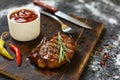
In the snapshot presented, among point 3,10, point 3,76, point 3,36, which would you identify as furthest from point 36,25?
point 3,10

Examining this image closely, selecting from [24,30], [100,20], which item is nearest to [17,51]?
[24,30]

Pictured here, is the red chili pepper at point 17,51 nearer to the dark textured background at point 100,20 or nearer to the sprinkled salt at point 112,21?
the dark textured background at point 100,20

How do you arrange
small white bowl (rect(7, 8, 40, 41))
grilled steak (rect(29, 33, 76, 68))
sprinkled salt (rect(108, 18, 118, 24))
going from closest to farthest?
1. grilled steak (rect(29, 33, 76, 68))
2. small white bowl (rect(7, 8, 40, 41))
3. sprinkled salt (rect(108, 18, 118, 24))

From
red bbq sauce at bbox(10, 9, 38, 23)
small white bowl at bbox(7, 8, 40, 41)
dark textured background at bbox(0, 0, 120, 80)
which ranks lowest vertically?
dark textured background at bbox(0, 0, 120, 80)

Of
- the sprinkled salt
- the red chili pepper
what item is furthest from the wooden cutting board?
the sprinkled salt

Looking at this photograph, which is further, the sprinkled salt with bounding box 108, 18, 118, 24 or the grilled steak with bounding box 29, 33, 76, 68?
the sprinkled salt with bounding box 108, 18, 118, 24

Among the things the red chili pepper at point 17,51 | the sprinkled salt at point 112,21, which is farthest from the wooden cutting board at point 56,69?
the sprinkled salt at point 112,21

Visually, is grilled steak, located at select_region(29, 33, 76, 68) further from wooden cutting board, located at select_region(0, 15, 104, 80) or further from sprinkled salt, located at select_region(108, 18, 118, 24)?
sprinkled salt, located at select_region(108, 18, 118, 24)

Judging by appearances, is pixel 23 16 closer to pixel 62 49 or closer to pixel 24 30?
pixel 24 30
